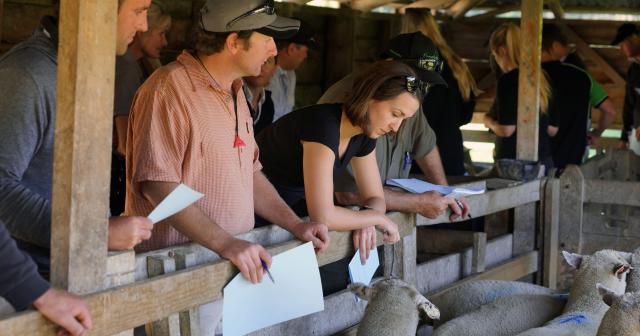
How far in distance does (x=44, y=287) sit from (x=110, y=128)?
49 centimetres

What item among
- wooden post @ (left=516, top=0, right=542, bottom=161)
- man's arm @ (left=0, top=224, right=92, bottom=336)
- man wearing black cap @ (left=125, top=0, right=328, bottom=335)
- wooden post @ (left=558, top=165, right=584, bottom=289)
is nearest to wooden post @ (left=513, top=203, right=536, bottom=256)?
wooden post @ (left=558, top=165, right=584, bottom=289)

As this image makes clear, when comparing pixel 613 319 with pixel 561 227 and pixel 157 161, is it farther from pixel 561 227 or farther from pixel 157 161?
pixel 561 227

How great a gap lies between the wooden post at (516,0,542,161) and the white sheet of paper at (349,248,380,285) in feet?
9.00

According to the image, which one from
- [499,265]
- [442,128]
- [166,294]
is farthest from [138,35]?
[166,294]

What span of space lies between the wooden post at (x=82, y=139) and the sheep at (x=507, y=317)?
203 cm

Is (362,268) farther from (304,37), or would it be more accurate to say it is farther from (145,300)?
(304,37)

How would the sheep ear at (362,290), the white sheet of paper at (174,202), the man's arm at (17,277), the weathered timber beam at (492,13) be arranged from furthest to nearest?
the weathered timber beam at (492,13), the sheep ear at (362,290), the white sheet of paper at (174,202), the man's arm at (17,277)

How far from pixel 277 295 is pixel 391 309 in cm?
58

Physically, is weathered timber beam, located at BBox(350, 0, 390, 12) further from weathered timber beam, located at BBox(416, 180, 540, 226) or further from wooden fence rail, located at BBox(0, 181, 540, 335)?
wooden fence rail, located at BBox(0, 181, 540, 335)

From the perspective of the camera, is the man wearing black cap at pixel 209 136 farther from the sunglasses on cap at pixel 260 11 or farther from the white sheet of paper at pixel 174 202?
the white sheet of paper at pixel 174 202

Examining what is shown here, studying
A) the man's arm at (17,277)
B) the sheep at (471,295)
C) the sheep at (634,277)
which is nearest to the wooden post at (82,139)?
the man's arm at (17,277)

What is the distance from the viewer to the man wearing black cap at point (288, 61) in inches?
263

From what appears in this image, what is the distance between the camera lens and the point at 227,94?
11.7ft

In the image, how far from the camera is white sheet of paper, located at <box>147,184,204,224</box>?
9.53ft
